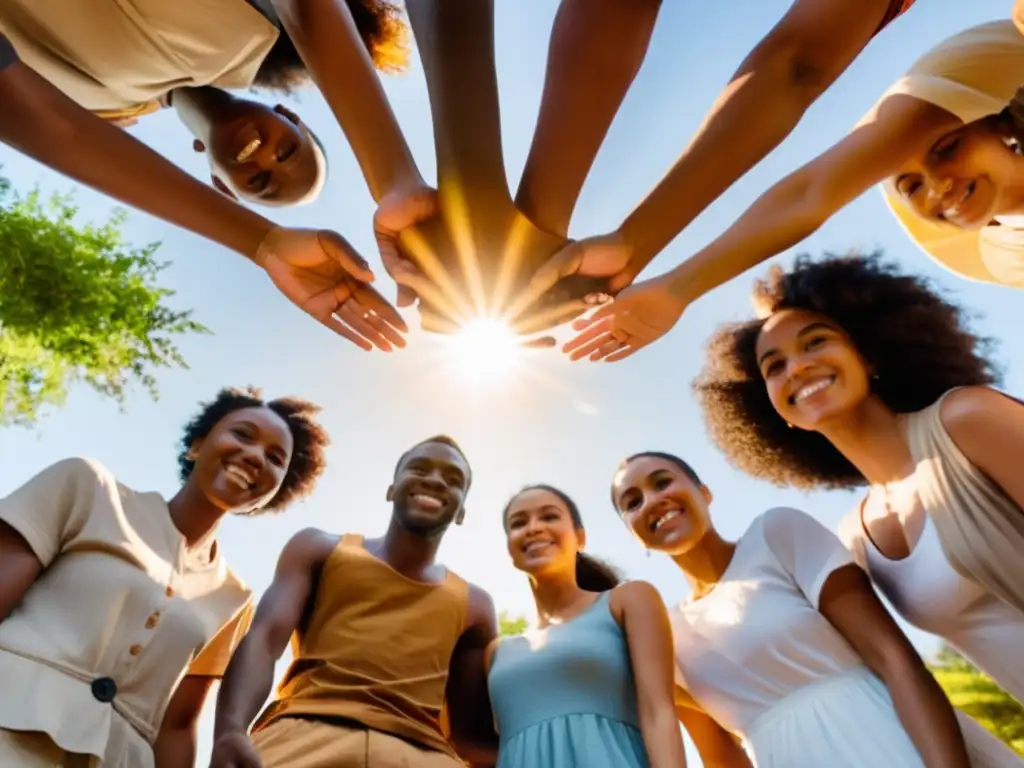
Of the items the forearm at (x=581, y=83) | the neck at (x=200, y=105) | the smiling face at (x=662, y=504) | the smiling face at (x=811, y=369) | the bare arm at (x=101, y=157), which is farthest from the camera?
the neck at (x=200, y=105)

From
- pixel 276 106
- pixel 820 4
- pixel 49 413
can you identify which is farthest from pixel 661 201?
pixel 49 413

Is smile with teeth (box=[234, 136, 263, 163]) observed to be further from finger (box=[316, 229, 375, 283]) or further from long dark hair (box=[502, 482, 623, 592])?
long dark hair (box=[502, 482, 623, 592])

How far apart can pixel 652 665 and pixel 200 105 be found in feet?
9.23

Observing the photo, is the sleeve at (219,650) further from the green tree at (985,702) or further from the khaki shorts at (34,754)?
the green tree at (985,702)

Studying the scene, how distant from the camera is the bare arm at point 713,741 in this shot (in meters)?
3.00

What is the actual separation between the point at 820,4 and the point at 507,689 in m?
2.24

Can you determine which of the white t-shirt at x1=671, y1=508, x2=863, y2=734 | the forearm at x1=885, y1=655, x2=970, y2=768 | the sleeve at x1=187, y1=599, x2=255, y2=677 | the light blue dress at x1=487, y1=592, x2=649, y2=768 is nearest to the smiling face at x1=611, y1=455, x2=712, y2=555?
the white t-shirt at x1=671, y1=508, x2=863, y2=734

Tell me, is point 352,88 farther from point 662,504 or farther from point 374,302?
point 662,504

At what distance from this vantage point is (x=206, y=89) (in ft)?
10.8

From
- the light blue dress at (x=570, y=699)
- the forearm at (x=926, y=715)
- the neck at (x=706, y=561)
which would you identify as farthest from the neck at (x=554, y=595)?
the forearm at (x=926, y=715)

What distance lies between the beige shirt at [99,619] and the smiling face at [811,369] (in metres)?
2.32

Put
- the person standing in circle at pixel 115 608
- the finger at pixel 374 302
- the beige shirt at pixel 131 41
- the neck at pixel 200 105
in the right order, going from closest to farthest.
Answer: the person standing in circle at pixel 115 608
the beige shirt at pixel 131 41
the finger at pixel 374 302
the neck at pixel 200 105

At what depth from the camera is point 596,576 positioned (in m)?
3.38

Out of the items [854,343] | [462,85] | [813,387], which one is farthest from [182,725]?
[854,343]
